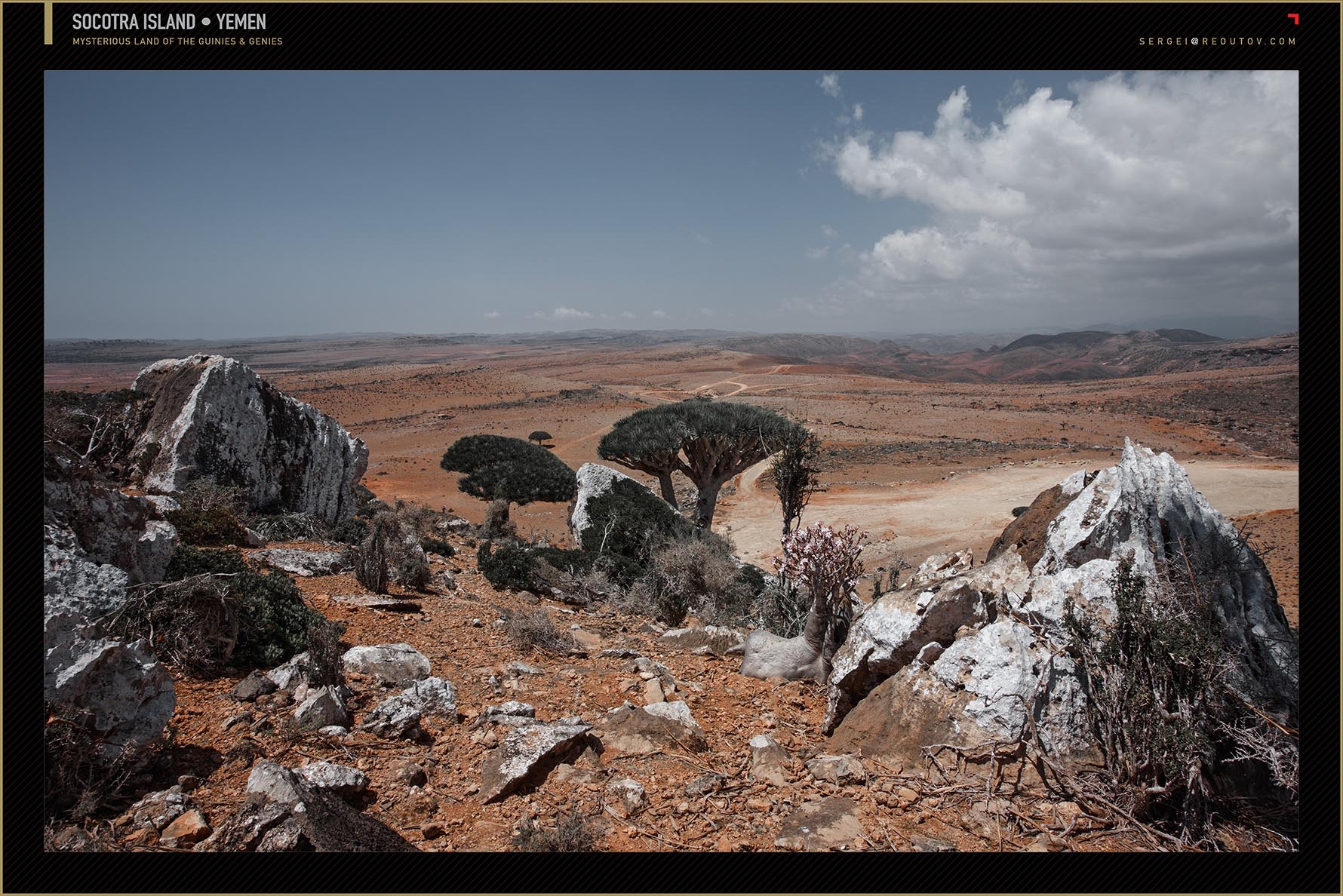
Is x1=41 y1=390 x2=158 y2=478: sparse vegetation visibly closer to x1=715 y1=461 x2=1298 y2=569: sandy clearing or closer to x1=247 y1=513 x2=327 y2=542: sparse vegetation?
x1=247 y1=513 x2=327 y2=542: sparse vegetation

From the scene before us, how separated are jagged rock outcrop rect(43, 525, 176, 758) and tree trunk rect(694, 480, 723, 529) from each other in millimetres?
13583

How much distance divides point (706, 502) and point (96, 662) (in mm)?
14533

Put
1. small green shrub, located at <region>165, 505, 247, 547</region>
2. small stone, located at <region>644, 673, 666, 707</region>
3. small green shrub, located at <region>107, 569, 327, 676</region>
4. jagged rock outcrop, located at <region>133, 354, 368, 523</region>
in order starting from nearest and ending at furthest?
small green shrub, located at <region>107, 569, 327, 676</region> → small stone, located at <region>644, 673, 666, 707</region> → small green shrub, located at <region>165, 505, 247, 547</region> → jagged rock outcrop, located at <region>133, 354, 368, 523</region>

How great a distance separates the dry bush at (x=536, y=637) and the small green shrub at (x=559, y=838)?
299 cm

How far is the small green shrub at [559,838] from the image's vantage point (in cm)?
271

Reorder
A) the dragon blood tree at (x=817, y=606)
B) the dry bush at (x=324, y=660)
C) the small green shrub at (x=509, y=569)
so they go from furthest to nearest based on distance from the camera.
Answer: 1. the small green shrub at (x=509, y=569)
2. the dragon blood tree at (x=817, y=606)
3. the dry bush at (x=324, y=660)

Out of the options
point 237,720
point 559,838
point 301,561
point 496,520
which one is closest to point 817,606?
point 559,838

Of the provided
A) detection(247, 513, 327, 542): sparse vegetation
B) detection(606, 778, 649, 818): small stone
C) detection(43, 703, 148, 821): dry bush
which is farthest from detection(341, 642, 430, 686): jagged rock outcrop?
detection(247, 513, 327, 542): sparse vegetation

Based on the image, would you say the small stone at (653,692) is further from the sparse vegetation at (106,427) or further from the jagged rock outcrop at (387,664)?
the sparse vegetation at (106,427)

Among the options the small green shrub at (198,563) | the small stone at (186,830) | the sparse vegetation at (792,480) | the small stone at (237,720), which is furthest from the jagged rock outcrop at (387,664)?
the sparse vegetation at (792,480)

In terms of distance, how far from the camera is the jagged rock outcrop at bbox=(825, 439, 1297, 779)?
3.35 meters

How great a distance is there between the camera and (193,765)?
3180 mm

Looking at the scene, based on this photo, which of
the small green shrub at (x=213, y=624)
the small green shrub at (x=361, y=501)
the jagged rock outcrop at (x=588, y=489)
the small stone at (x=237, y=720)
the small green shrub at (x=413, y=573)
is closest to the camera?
the small stone at (x=237, y=720)

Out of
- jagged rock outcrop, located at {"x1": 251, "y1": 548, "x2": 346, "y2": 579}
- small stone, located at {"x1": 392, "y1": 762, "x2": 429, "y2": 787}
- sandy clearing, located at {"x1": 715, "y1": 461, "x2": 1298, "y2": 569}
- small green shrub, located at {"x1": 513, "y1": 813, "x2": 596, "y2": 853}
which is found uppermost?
jagged rock outcrop, located at {"x1": 251, "y1": 548, "x2": 346, "y2": 579}
